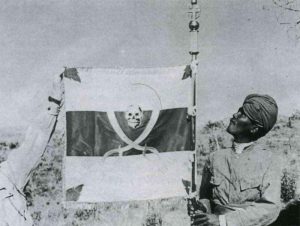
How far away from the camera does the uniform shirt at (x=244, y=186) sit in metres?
2.27

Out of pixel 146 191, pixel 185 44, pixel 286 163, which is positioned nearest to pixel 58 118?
pixel 146 191

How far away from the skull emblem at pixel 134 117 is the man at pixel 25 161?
0.41 m

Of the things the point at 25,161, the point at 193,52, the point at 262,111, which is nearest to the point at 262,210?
the point at 262,111

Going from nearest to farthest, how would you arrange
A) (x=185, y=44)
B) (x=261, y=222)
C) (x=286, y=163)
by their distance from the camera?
(x=261, y=222) → (x=185, y=44) → (x=286, y=163)

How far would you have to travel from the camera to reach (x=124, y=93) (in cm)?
296

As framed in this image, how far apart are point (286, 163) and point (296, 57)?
713mm

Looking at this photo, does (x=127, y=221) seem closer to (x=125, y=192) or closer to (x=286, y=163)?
(x=125, y=192)

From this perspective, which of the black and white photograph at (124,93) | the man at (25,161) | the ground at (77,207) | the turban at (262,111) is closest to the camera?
the turban at (262,111)

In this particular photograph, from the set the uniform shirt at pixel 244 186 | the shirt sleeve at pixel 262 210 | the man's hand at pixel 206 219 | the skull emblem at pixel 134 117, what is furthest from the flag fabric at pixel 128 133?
the shirt sleeve at pixel 262 210

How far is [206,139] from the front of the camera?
11.0 ft

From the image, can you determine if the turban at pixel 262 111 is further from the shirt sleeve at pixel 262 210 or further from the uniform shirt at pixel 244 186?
the shirt sleeve at pixel 262 210

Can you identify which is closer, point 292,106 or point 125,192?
point 125,192

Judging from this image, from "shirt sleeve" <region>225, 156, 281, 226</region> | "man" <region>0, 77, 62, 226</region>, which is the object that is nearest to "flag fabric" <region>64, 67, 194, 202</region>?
"man" <region>0, 77, 62, 226</region>

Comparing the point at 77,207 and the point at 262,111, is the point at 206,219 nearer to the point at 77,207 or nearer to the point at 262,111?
the point at 262,111
